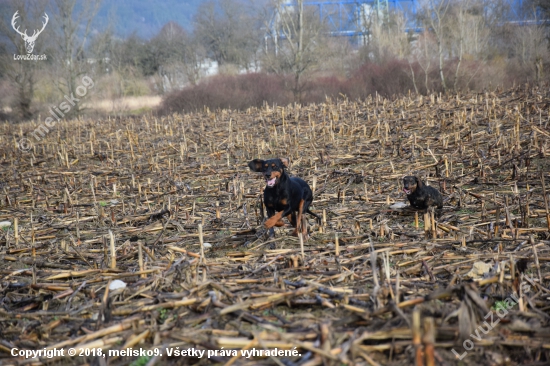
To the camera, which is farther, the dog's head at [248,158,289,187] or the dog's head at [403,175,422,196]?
the dog's head at [403,175,422,196]

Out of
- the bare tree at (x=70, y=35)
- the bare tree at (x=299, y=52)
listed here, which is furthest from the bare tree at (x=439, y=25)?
the bare tree at (x=70, y=35)

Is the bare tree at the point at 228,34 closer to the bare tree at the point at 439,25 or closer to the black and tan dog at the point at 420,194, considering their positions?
the bare tree at the point at 439,25

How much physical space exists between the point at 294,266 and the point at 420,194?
2.75m

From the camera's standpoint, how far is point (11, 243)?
6.73 m

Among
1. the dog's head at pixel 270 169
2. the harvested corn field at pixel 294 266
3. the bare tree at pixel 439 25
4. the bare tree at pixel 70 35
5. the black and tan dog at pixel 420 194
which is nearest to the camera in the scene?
the harvested corn field at pixel 294 266

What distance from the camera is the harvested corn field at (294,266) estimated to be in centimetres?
352

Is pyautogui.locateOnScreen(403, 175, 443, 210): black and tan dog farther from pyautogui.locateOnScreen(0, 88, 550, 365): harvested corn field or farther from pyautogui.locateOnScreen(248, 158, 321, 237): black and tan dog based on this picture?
pyautogui.locateOnScreen(248, 158, 321, 237): black and tan dog

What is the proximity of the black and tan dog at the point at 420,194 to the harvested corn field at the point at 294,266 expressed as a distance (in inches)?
7.4

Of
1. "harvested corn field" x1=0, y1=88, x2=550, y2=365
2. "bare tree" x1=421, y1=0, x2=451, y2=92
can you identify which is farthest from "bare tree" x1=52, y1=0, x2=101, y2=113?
"harvested corn field" x1=0, y1=88, x2=550, y2=365

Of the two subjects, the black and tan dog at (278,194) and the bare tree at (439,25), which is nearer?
the black and tan dog at (278,194)

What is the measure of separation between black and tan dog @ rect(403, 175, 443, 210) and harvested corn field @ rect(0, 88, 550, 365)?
19 cm

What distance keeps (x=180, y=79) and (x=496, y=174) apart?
132 feet

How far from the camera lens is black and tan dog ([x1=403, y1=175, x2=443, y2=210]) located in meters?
7.15

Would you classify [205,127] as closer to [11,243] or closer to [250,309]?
[11,243]
